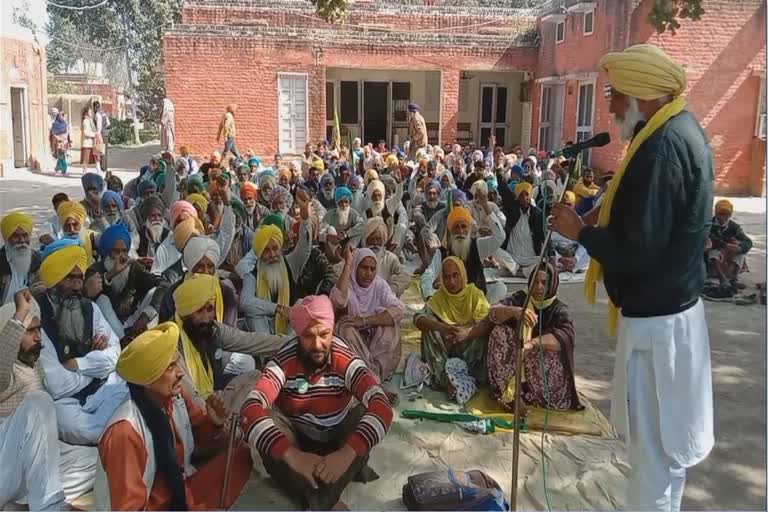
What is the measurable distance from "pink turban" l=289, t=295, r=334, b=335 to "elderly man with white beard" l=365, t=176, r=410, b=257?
4.25 meters

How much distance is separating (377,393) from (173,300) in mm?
1380

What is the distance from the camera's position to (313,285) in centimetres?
518

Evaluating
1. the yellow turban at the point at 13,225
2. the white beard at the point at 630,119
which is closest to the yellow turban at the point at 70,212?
the yellow turban at the point at 13,225

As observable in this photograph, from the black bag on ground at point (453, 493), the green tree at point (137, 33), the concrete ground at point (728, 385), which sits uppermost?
the green tree at point (137, 33)

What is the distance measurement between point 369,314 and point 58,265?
6.19ft

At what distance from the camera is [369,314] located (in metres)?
4.48

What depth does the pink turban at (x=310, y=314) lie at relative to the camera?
3.03 m

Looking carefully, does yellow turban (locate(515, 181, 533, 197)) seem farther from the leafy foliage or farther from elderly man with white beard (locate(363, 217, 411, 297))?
elderly man with white beard (locate(363, 217, 411, 297))

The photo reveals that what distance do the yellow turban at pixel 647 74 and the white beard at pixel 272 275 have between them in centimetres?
296

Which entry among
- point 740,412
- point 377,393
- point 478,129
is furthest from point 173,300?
point 478,129

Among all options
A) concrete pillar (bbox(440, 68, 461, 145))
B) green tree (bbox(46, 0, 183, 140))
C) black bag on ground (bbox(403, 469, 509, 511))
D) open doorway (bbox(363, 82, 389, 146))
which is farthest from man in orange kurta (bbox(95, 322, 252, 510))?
green tree (bbox(46, 0, 183, 140))

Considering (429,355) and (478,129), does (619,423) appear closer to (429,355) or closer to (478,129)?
(429,355)

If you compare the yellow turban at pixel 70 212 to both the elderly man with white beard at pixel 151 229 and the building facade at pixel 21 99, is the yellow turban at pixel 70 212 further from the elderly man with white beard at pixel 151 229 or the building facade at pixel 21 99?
the building facade at pixel 21 99

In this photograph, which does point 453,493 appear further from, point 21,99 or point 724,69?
point 21,99
